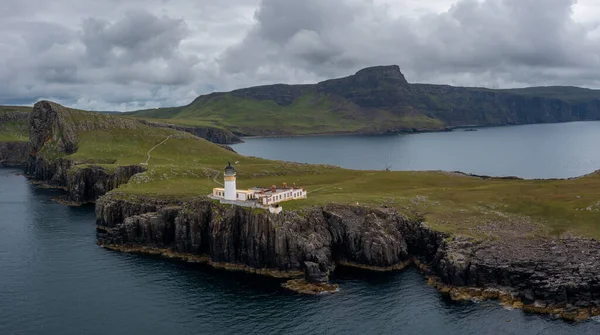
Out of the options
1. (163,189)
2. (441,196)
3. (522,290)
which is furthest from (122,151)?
(522,290)

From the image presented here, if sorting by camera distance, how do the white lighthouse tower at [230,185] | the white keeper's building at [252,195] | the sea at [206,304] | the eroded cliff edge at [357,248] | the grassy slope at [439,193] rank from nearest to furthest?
1. the sea at [206,304]
2. the eroded cliff edge at [357,248]
3. the grassy slope at [439,193]
4. the white keeper's building at [252,195]
5. the white lighthouse tower at [230,185]

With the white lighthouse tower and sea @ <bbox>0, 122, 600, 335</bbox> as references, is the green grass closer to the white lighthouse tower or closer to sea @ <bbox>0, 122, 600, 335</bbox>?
the white lighthouse tower

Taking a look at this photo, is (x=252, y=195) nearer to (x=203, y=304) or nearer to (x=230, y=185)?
(x=230, y=185)

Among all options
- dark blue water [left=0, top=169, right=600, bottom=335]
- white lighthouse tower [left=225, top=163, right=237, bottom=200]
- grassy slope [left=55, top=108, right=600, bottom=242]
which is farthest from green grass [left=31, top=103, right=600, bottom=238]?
dark blue water [left=0, top=169, right=600, bottom=335]

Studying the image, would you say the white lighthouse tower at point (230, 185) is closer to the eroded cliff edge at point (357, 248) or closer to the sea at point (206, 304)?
the eroded cliff edge at point (357, 248)

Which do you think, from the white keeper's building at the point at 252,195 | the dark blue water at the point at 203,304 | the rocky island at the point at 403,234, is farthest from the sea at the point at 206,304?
the white keeper's building at the point at 252,195
